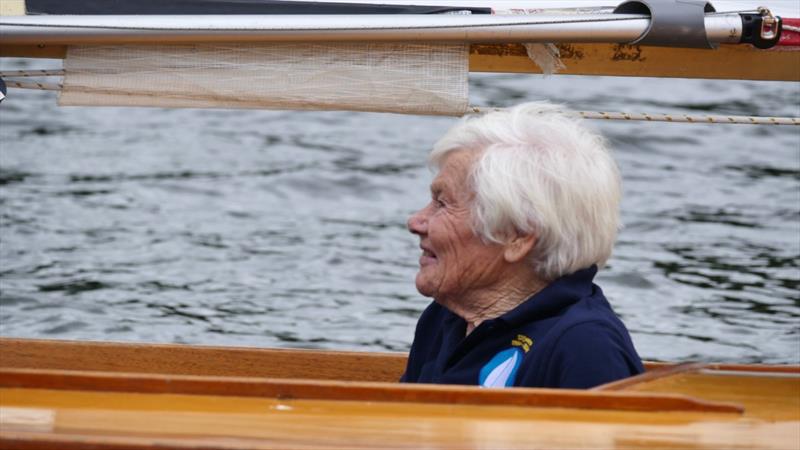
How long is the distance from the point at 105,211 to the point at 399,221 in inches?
57.6

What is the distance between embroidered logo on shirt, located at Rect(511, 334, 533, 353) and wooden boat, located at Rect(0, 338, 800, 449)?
12.5 inches

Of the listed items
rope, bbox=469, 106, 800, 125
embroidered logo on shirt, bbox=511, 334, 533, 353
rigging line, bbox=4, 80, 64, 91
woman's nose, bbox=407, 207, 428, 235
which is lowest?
embroidered logo on shirt, bbox=511, 334, 533, 353

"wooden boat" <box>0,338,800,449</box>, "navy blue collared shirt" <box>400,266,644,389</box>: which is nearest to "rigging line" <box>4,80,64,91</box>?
"navy blue collared shirt" <box>400,266,644,389</box>

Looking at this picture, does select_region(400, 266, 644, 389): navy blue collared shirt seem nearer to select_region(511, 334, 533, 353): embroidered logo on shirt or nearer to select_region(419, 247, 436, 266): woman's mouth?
→ select_region(511, 334, 533, 353): embroidered logo on shirt

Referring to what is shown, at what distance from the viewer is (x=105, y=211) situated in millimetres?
7664

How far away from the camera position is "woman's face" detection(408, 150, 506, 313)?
275cm

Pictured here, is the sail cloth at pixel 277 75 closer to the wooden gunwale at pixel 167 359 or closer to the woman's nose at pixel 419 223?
the woman's nose at pixel 419 223

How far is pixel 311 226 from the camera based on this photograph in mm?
7434

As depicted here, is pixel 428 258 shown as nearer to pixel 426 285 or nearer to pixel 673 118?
pixel 426 285

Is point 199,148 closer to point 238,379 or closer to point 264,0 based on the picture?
point 264,0

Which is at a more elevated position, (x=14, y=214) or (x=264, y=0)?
(x=264, y=0)

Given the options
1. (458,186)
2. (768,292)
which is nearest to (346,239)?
(768,292)

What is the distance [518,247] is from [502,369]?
0.71 feet

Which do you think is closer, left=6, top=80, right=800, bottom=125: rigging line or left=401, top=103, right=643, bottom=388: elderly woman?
left=401, top=103, right=643, bottom=388: elderly woman
